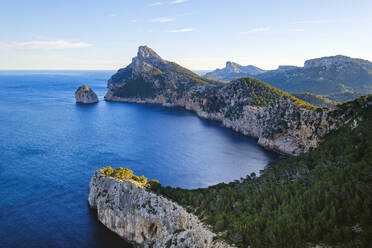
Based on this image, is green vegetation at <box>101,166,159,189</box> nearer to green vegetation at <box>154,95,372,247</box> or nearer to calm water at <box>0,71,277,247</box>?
green vegetation at <box>154,95,372,247</box>

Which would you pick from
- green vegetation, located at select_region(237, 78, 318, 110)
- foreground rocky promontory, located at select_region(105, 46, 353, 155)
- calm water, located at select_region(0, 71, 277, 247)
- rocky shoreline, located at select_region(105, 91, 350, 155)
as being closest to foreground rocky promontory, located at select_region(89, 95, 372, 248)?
calm water, located at select_region(0, 71, 277, 247)

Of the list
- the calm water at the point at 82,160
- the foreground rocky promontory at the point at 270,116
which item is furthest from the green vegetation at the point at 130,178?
the foreground rocky promontory at the point at 270,116

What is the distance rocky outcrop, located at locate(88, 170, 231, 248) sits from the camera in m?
37.3

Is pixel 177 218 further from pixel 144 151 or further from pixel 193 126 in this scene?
pixel 193 126

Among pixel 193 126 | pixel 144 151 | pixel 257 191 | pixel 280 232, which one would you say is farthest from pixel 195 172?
pixel 193 126

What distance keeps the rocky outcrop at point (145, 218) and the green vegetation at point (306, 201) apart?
2288 mm

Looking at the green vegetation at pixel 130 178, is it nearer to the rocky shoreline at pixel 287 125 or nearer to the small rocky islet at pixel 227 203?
the small rocky islet at pixel 227 203

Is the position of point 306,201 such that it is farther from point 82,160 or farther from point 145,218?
point 82,160

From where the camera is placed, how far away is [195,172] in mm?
77125

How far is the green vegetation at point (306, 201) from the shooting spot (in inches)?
1118

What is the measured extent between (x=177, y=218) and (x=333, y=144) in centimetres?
3438

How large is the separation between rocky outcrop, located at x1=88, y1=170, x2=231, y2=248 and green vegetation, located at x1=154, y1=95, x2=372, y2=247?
2.29m

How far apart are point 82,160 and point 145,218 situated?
1911 inches

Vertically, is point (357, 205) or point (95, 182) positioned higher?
point (357, 205)
